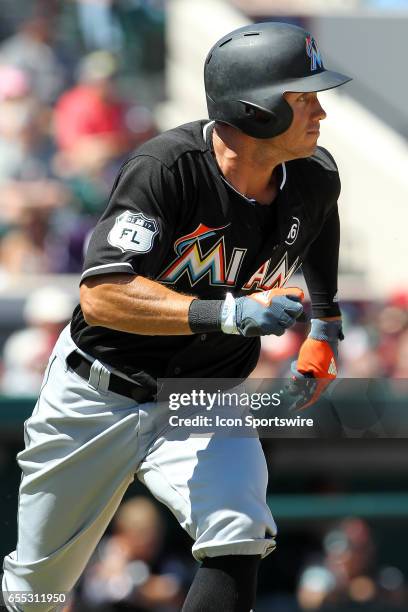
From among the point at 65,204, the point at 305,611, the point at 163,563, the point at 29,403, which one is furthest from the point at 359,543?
the point at 65,204

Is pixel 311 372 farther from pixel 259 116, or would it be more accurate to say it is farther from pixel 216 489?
pixel 259 116

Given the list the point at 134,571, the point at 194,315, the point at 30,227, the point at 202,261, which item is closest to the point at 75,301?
the point at 30,227

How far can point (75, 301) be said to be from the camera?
5.79 metres

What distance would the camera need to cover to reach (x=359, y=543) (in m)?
5.21

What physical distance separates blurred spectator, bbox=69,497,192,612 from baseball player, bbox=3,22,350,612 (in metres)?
1.41

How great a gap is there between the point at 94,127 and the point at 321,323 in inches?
126

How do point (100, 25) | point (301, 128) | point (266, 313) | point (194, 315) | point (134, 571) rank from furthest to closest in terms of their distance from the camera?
1. point (100, 25)
2. point (134, 571)
3. point (301, 128)
4. point (194, 315)
5. point (266, 313)

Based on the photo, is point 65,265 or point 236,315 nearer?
point 236,315

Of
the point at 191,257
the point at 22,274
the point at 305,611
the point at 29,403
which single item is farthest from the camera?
the point at 22,274

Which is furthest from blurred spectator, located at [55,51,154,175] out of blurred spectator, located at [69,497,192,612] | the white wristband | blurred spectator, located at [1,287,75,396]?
the white wristband

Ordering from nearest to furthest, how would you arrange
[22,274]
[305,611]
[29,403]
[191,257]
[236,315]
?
[236,315], [191,257], [29,403], [305,611], [22,274]

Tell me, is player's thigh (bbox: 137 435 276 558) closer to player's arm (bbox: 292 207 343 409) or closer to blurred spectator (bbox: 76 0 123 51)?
player's arm (bbox: 292 207 343 409)

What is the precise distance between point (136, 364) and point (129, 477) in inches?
13.7

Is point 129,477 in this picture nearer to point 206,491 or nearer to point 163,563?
point 206,491
